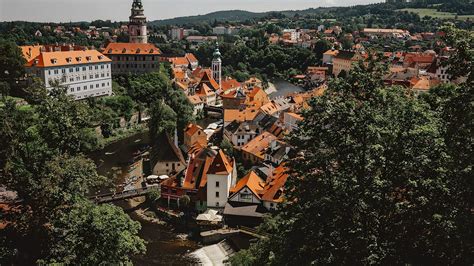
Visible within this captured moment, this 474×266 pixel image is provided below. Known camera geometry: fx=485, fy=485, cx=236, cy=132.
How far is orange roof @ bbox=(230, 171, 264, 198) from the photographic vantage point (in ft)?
91.0

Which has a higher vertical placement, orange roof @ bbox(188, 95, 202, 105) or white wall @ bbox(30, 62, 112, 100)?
white wall @ bbox(30, 62, 112, 100)

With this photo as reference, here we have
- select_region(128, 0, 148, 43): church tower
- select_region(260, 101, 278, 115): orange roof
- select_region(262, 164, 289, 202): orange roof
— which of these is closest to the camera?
select_region(262, 164, 289, 202): orange roof

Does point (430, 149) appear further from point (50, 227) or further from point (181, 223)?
point (181, 223)

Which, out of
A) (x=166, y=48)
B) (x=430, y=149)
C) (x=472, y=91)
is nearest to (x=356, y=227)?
(x=430, y=149)

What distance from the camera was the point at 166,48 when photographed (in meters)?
120

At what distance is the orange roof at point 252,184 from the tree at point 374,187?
17721mm

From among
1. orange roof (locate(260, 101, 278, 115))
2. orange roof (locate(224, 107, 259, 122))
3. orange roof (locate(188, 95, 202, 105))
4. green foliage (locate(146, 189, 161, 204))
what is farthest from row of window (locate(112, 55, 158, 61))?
green foliage (locate(146, 189, 161, 204))

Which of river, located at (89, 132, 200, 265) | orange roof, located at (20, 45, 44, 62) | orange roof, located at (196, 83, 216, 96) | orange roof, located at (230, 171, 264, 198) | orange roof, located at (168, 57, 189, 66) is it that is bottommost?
river, located at (89, 132, 200, 265)

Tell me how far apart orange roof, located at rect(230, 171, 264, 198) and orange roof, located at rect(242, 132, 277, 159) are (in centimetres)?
672

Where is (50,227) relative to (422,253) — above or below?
below

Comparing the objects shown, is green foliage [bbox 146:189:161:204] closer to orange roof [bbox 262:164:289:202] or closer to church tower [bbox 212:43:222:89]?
orange roof [bbox 262:164:289:202]

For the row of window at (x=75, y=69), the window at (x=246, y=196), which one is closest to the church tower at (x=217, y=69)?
the row of window at (x=75, y=69)

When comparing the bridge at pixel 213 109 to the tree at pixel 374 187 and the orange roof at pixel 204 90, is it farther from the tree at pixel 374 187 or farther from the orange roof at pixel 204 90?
the tree at pixel 374 187

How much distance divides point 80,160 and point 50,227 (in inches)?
80.2
